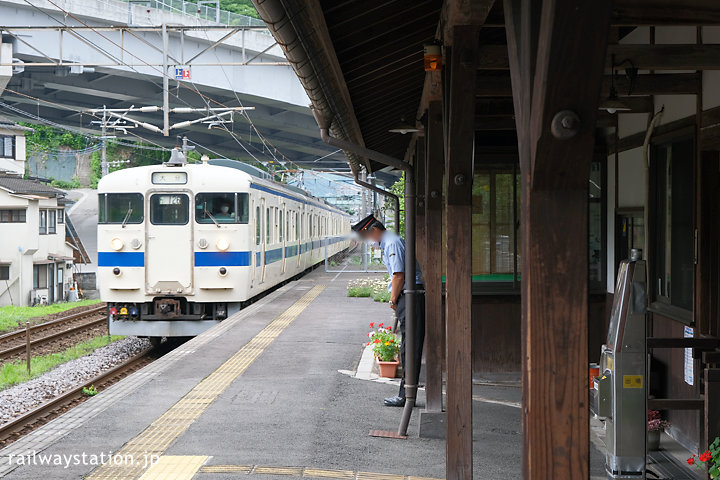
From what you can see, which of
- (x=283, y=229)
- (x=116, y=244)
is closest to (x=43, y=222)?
(x=283, y=229)

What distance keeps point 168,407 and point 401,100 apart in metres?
3.26

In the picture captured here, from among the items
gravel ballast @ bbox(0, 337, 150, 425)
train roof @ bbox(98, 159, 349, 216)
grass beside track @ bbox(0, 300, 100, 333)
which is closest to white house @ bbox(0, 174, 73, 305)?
grass beside track @ bbox(0, 300, 100, 333)

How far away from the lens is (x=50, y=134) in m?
41.1

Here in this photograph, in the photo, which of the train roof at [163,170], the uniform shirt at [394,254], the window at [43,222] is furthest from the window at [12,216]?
the uniform shirt at [394,254]

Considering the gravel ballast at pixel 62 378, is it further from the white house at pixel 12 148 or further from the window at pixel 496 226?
the white house at pixel 12 148

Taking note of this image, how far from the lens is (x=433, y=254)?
21.4 feet

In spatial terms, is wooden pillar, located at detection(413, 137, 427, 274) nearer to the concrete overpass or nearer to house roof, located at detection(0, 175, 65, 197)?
the concrete overpass

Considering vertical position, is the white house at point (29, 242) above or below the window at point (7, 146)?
below

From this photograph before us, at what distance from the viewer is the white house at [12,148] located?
3125 centimetres

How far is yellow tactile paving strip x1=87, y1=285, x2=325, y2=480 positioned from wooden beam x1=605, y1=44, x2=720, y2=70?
3.61 meters

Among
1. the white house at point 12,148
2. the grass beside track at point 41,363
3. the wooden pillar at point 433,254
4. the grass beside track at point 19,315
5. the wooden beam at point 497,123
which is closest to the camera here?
the wooden pillar at point 433,254

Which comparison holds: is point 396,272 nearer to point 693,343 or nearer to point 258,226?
point 693,343

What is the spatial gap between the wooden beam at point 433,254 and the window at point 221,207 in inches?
220

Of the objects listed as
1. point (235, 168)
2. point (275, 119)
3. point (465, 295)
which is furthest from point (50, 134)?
point (465, 295)
